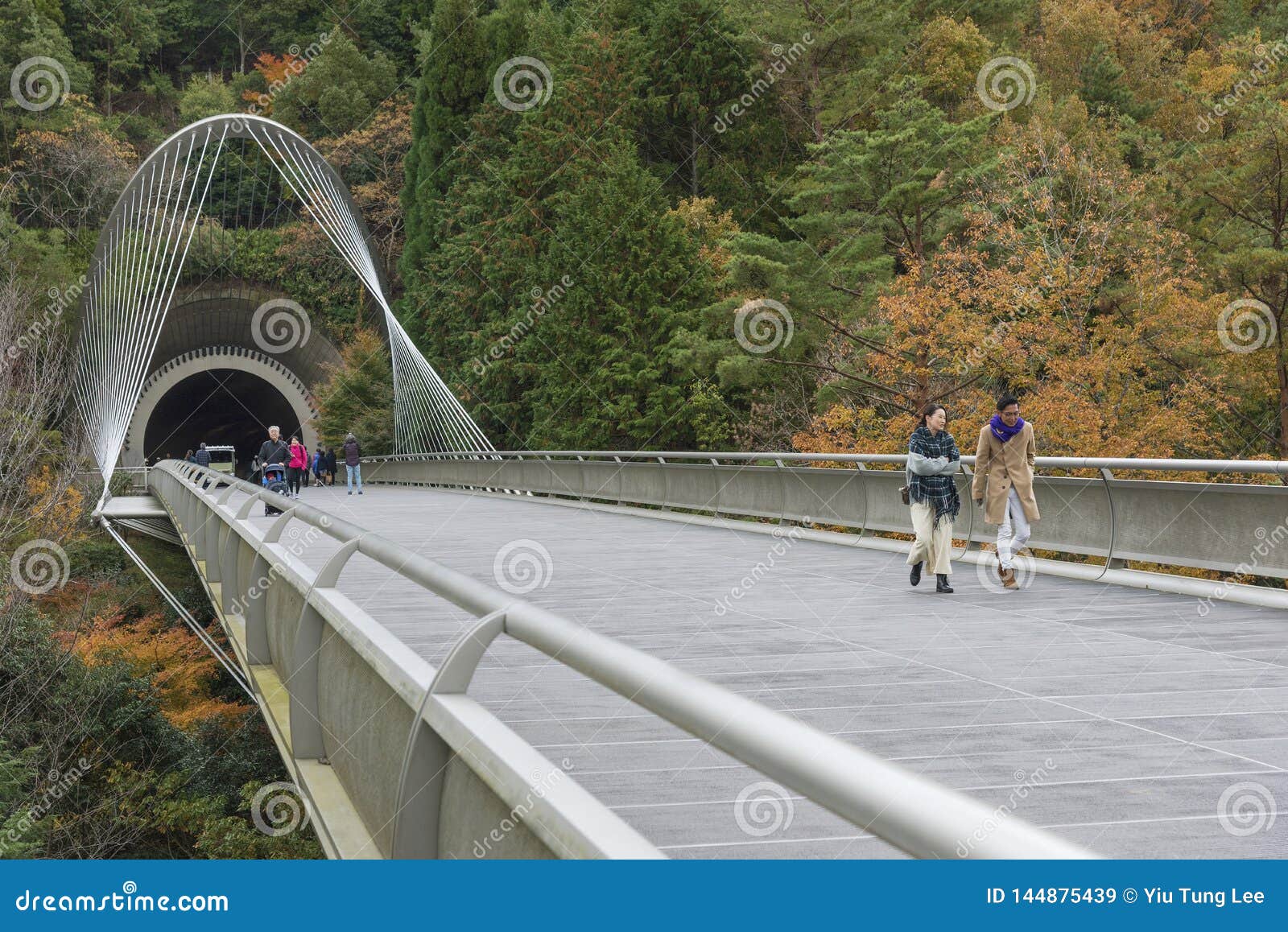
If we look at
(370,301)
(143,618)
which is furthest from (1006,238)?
(370,301)

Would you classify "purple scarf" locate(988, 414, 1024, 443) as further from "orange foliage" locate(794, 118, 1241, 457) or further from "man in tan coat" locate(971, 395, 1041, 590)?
"orange foliage" locate(794, 118, 1241, 457)

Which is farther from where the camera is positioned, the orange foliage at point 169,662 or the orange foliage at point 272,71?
the orange foliage at point 272,71

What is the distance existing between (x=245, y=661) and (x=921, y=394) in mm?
28632

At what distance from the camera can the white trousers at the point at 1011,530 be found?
13.1 metres

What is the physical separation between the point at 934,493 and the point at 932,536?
1.41 feet

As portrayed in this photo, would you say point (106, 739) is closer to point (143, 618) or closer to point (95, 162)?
point (143, 618)

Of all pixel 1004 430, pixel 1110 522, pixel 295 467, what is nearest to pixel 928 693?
pixel 1004 430

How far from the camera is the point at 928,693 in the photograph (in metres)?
8.03

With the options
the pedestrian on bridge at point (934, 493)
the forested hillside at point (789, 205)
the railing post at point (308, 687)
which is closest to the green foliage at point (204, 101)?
the forested hillside at point (789, 205)

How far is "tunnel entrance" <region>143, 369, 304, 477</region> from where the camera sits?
74562 millimetres

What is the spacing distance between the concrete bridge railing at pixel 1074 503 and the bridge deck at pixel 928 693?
482 mm

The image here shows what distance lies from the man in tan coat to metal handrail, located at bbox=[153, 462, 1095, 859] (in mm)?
9871

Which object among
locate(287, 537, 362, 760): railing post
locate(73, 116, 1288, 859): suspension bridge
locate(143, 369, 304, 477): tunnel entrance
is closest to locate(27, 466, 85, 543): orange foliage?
locate(73, 116, 1288, 859): suspension bridge

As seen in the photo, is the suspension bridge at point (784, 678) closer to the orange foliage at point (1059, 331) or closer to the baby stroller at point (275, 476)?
the baby stroller at point (275, 476)
